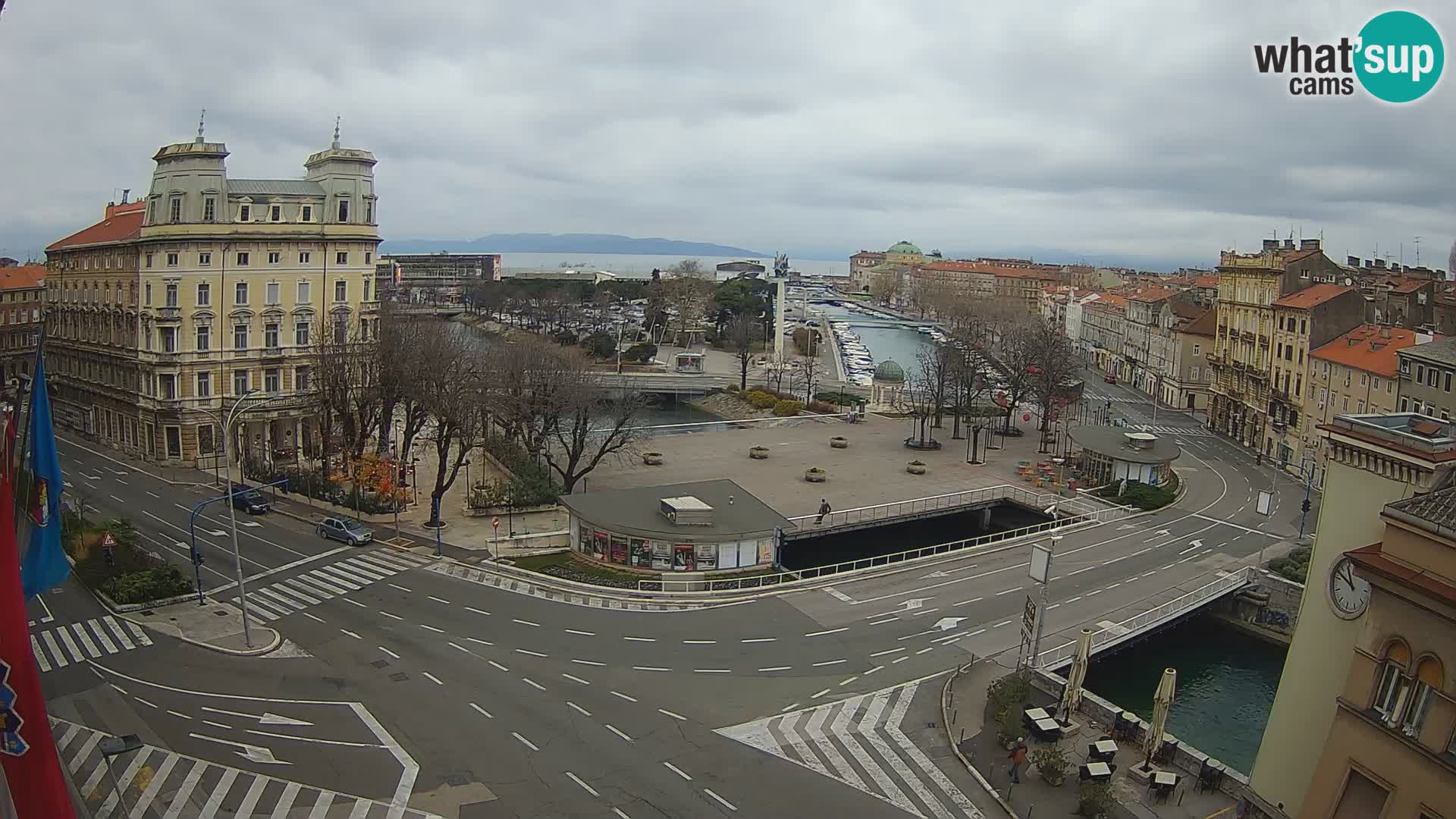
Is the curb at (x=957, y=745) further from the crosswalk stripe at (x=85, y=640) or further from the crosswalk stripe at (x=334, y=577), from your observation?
the crosswalk stripe at (x=85, y=640)

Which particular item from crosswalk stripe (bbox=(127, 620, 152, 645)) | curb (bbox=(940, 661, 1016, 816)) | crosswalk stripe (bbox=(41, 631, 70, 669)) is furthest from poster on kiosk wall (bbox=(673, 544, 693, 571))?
crosswalk stripe (bbox=(41, 631, 70, 669))

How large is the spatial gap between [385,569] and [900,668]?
71.0ft

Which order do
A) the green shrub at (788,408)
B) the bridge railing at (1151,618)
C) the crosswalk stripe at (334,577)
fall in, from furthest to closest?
1. the green shrub at (788,408)
2. the crosswalk stripe at (334,577)
3. the bridge railing at (1151,618)

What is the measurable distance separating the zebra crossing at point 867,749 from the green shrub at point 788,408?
A: 185 feet

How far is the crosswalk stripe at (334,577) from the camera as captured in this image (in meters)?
38.8

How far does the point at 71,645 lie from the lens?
32031mm

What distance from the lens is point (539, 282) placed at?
16538cm

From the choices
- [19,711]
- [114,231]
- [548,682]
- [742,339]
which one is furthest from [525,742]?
[742,339]

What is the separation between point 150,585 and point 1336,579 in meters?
37.2

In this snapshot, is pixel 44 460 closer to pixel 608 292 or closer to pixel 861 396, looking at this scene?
pixel 861 396

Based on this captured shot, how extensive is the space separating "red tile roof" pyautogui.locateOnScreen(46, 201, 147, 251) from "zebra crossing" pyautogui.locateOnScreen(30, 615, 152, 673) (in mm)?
32273

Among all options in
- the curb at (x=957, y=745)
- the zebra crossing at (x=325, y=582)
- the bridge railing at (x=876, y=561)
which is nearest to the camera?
the curb at (x=957, y=745)

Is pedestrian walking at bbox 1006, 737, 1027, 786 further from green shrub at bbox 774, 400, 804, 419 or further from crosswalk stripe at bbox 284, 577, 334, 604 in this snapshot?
green shrub at bbox 774, 400, 804, 419

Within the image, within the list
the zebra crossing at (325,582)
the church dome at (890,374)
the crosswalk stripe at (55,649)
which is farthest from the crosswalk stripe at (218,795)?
the church dome at (890,374)
